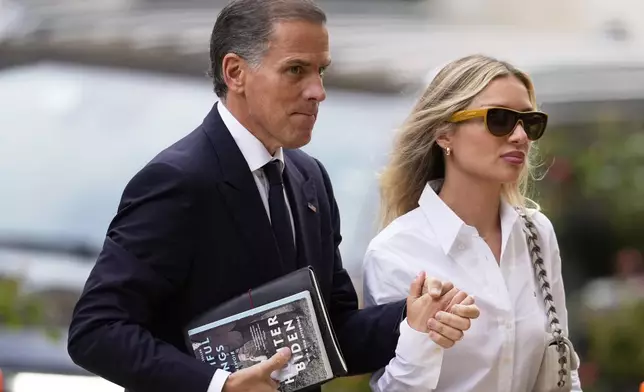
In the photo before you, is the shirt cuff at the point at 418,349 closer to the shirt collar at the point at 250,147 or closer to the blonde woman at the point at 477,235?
the blonde woman at the point at 477,235

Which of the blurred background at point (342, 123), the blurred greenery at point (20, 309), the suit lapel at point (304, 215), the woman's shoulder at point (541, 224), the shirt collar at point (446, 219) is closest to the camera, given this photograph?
the suit lapel at point (304, 215)

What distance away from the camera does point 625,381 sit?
3584 millimetres

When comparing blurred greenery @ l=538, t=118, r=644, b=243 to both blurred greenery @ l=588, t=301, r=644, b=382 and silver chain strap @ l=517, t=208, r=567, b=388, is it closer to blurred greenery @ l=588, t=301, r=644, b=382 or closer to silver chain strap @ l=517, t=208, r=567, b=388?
blurred greenery @ l=588, t=301, r=644, b=382

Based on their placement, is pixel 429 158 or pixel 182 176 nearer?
pixel 182 176

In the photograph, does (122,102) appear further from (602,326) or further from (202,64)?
(602,326)

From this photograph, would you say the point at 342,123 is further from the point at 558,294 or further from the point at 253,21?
the point at 253,21

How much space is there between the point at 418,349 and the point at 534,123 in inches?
22.4

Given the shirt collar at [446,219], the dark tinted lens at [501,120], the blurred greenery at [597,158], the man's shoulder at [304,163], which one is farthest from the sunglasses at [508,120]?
Result: the blurred greenery at [597,158]

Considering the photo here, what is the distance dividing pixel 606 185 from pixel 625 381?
2.32 ft

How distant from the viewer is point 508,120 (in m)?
2.12

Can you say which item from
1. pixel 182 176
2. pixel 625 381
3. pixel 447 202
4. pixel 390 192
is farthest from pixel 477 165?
pixel 625 381

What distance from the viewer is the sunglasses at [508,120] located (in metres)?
2.12

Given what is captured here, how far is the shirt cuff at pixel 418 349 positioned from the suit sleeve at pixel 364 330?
0.05m

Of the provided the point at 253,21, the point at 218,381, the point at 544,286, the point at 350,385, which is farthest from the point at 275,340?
the point at 350,385
